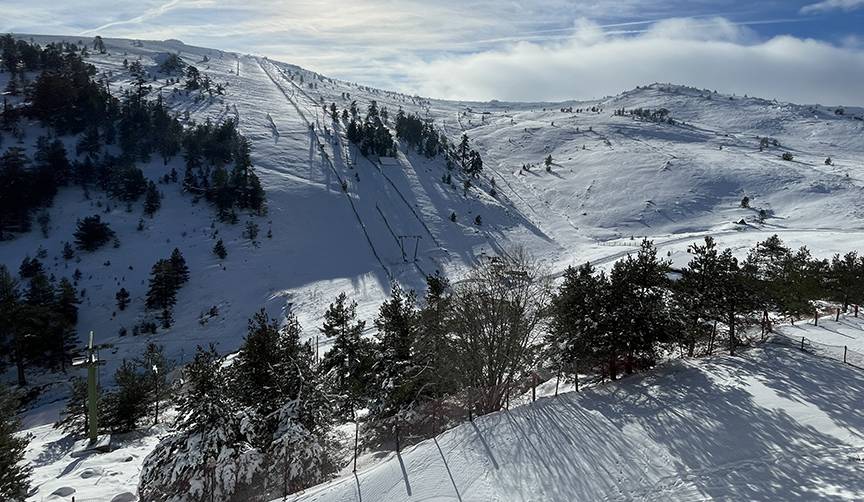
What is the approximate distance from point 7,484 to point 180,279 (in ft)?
143

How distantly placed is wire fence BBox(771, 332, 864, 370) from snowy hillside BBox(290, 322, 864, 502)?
9.03 feet

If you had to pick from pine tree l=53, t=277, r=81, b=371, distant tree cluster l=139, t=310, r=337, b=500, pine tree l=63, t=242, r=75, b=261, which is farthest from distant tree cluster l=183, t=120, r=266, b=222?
distant tree cluster l=139, t=310, r=337, b=500

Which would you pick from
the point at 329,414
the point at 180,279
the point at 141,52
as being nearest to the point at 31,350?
the point at 180,279

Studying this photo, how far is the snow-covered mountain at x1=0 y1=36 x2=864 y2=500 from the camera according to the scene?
17.0 m

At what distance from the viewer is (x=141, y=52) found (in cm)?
16400

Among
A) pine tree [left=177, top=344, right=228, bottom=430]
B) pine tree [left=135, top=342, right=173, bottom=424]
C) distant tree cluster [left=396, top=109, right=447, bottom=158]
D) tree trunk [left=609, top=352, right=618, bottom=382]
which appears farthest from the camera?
distant tree cluster [left=396, top=109, right=447, bottom=158]

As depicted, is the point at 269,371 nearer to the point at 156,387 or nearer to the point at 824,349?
the point at 156,387

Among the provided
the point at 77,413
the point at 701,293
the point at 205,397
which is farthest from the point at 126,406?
the point at 701,293

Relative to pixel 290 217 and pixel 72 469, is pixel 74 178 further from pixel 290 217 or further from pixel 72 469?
pixel 72 469

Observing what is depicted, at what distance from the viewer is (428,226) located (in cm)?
7806

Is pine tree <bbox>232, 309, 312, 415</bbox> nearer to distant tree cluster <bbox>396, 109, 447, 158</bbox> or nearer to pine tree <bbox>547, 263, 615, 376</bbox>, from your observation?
pine tree <bbox>547, 263, 615, 376</bbox>

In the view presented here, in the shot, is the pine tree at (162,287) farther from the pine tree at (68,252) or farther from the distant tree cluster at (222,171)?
the distant tree cluster at (222,171)

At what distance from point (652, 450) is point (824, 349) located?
49.1ft

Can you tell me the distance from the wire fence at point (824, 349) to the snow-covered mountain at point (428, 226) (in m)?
2.20
